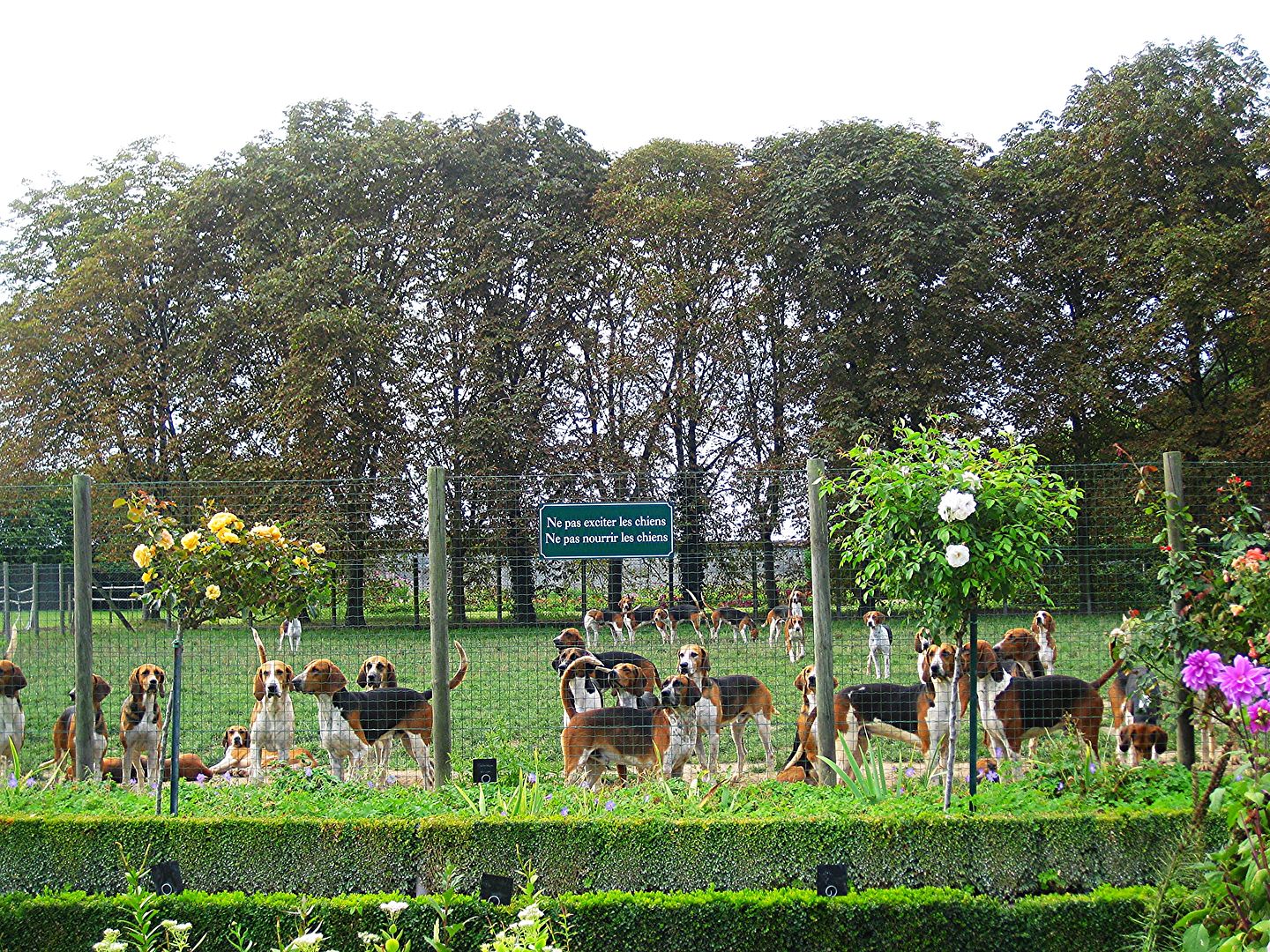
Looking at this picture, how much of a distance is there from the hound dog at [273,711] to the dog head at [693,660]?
8.96 feet

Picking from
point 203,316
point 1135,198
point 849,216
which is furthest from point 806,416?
point 203,316

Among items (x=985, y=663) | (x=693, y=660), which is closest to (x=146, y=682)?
(x=693, y=660)

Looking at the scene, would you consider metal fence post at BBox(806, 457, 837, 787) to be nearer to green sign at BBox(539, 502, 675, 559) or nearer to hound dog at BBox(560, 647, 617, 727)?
Answer: green sign at BBox(539, 502, 675, 559)

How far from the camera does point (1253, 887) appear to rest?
128 inches

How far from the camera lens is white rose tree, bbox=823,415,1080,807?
18.4 feet

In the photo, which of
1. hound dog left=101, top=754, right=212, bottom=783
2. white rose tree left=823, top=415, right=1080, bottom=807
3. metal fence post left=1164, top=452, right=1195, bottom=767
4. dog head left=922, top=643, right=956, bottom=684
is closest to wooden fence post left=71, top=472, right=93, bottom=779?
hound dog left=101, top=754, right=212, bottom=783

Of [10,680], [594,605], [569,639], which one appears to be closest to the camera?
[10,680]

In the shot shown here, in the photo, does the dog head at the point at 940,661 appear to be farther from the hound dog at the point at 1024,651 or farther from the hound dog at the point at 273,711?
the hound dog at the point at 273,711

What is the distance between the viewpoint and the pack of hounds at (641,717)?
689cm

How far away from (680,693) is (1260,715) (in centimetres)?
425

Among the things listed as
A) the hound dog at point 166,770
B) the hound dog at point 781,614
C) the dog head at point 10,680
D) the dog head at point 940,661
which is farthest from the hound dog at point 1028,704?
the dog head at point 10,680

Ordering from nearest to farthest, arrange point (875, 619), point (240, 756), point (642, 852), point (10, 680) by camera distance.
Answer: point (642, 852)
point (10, 680)
point (240, 756)
point (875, 619)

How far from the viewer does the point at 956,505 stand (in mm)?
5457

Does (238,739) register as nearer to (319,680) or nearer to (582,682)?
(319,680)
